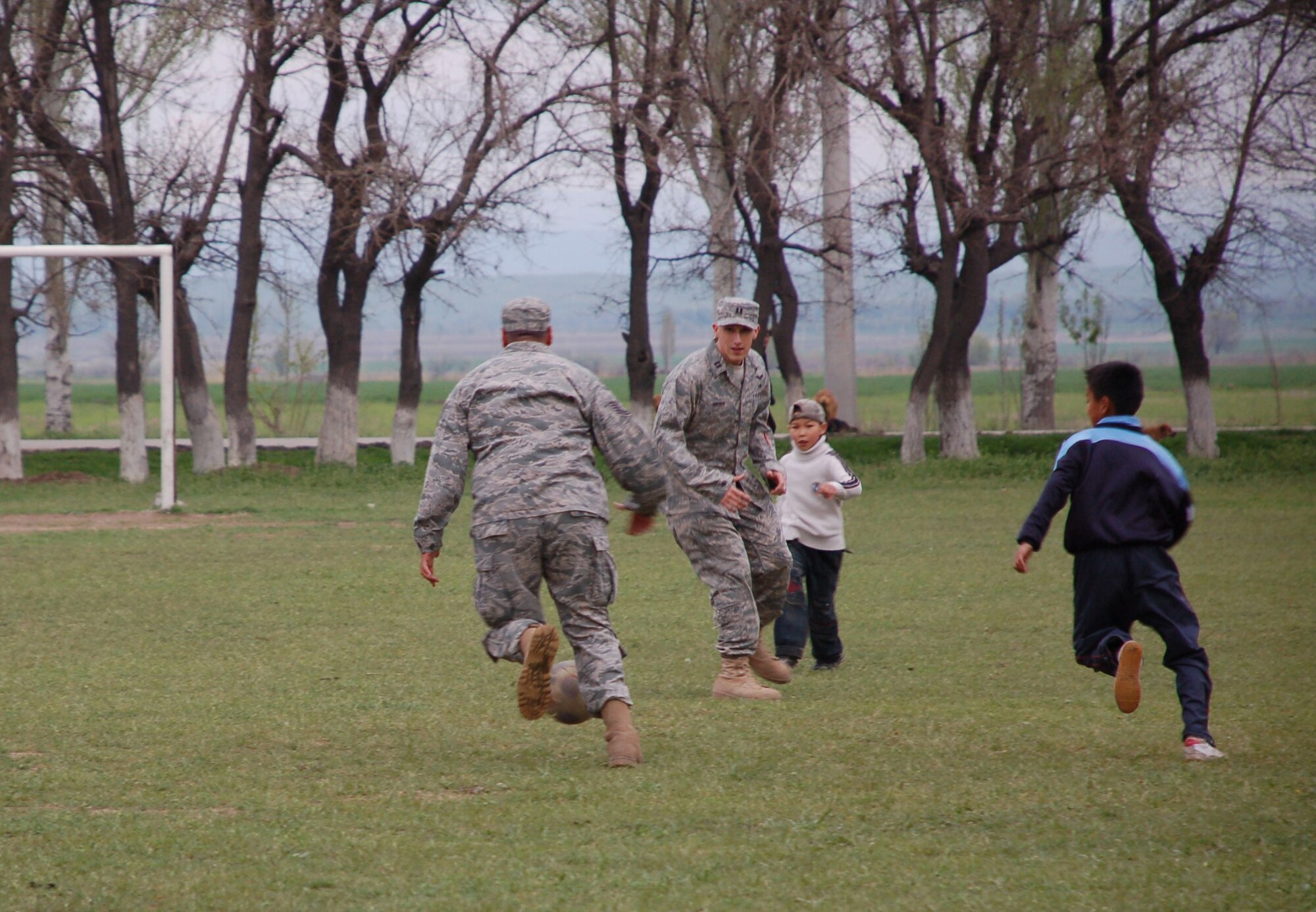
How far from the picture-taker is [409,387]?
1085 inches

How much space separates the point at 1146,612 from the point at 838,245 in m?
22.8

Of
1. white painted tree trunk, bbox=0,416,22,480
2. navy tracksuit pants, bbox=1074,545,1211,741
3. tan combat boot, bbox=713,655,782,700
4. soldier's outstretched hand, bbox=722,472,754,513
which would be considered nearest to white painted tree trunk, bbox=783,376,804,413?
white painted tree trunk, bbox=0,416,22,480

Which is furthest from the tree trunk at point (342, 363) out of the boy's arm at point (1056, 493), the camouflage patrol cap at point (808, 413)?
the boy's arm at point (1056, 493)

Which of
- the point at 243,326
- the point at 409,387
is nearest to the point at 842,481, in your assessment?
the point at 243,326

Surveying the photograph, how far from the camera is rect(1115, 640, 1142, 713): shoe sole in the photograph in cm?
557

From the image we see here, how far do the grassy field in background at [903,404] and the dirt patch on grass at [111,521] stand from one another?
2021 cm

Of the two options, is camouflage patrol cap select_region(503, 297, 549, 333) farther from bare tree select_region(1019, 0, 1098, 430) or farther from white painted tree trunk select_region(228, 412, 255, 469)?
white painted tree trunk select_region(228, 412, 255, 469)

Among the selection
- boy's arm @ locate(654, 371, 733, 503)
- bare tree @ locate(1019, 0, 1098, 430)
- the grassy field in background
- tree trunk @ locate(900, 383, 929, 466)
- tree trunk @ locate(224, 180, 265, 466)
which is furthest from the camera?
the grassy field in background

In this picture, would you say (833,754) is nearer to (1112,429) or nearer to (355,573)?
(1112,429)

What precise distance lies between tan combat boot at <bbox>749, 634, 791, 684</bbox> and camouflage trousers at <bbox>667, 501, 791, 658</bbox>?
210mm

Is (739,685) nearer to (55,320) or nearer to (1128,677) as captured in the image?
(1128,677)

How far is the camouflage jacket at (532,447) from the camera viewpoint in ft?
18.5

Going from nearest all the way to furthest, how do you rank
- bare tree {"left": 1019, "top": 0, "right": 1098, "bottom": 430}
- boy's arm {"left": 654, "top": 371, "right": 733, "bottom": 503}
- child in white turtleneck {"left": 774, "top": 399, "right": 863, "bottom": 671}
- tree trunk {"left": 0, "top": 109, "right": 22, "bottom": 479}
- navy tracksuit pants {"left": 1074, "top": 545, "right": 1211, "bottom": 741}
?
navy tracksuit pants {"left": 1074, "top": 545, "right": 1211, "bottom": 741} < boy's arm {"left": 654, "top": 371, "right": 733, "bottom": 503} < child in white turtleneck {"left": 774, "top": 399, "right": 863, "bottom": 671} < tree trunk {"left": 0, "top": 109, "right": 22, "bottom": 479} < bare tree {"left": 1019, "top": 0, "right": 1098, "bottom": 430}

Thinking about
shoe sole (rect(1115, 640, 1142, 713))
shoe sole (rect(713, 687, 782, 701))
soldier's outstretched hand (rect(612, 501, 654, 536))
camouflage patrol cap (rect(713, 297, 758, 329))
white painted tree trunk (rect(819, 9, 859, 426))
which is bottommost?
shoe sole (rect(713, 687, 782, 701))
